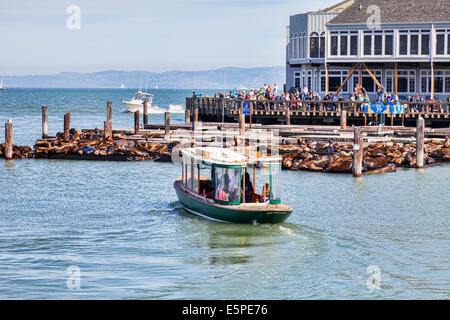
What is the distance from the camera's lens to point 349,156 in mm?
36781

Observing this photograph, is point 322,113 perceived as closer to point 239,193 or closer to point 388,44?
point 388,44

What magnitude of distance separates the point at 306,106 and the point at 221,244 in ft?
105

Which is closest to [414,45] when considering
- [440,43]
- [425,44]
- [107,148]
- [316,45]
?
[425,44]

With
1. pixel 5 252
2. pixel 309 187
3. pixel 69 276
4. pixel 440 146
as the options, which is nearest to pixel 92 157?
pixel 309 187

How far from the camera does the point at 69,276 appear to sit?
697 inches

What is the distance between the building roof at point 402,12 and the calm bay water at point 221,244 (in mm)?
25104

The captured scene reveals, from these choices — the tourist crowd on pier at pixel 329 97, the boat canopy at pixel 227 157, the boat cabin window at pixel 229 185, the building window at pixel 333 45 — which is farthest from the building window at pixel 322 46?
the boat cabin window at pixel 229 185

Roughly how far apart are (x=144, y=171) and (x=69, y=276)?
19.4m

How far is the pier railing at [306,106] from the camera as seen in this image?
48.9 m

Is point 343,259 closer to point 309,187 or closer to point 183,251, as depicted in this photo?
point 183,251

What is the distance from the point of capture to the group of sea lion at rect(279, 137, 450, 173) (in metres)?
35.0

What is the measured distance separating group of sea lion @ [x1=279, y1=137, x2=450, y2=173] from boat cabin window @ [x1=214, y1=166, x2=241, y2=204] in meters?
12.9

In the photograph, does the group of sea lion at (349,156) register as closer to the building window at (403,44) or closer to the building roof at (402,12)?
the building window at (403,44)
